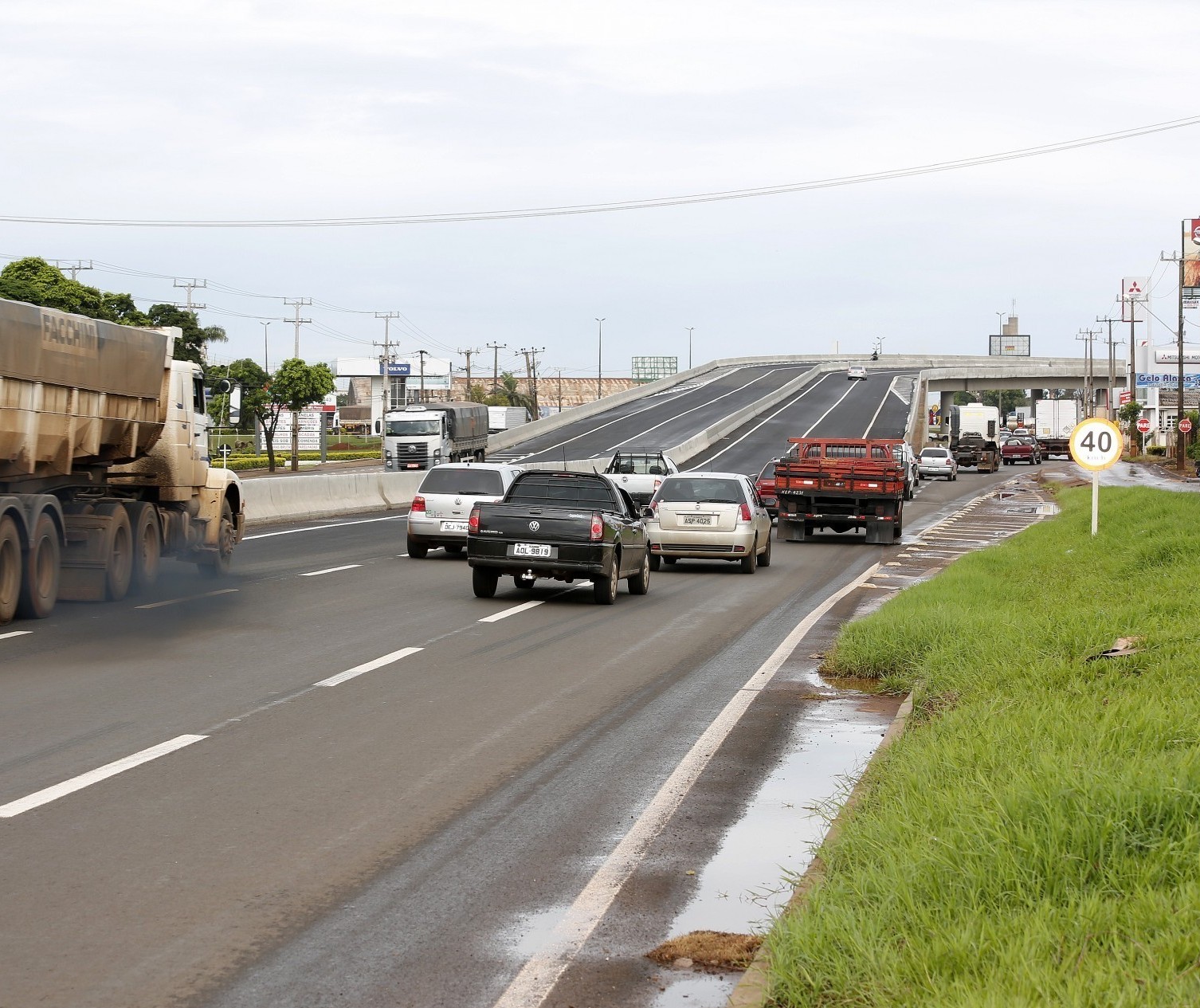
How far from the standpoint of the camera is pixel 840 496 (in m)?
31.5

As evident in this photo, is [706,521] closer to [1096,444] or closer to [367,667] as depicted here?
[1096,444]

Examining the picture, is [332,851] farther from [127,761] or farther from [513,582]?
[513,582]

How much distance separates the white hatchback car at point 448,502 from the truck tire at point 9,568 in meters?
9.61

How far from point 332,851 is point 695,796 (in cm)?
215

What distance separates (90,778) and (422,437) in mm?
56464

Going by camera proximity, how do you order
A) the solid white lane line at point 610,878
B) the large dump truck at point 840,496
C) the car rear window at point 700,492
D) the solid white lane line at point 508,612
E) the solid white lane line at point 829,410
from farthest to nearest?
1. the solid white lane line at point 829,410
2. the large dump truck at point 840,496
3. the car rear window at point 700,492
4. the solid white lane line at point 508,612
5. the solid white lane line at point 610,878

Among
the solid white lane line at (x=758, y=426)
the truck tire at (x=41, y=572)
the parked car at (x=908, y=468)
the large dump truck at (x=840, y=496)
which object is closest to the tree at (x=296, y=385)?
the solid white lane line at (x=758, y=426)

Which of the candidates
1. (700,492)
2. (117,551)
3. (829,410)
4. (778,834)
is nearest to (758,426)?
(829,410)

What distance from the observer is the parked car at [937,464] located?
69.9 meters

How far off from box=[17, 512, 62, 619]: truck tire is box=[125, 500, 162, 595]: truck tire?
2.29 m

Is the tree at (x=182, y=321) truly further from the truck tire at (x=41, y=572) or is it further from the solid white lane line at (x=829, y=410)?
the truck tire at (x=41, y=572)

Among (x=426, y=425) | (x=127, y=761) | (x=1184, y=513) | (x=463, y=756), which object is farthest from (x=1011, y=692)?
(x=426, y=425)

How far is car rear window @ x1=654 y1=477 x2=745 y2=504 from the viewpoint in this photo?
78.7ft

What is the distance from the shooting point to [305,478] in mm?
37969
